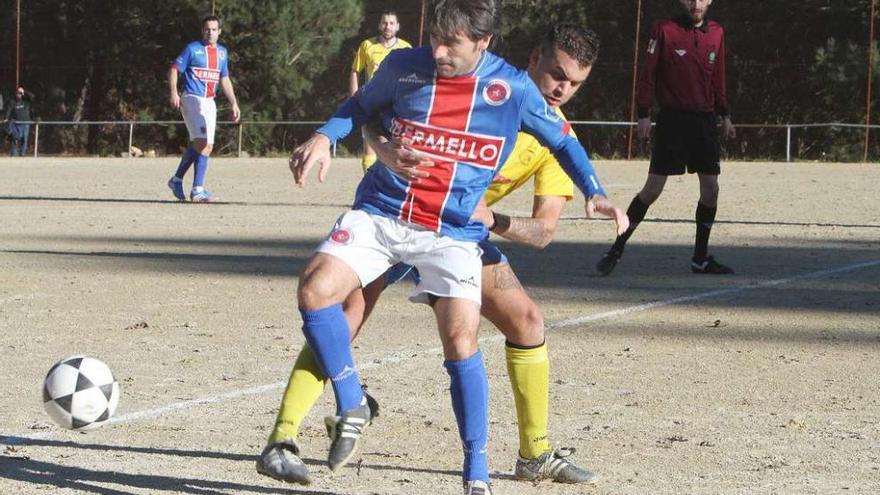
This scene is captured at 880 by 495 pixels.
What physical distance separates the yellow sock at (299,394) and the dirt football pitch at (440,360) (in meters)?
0.28

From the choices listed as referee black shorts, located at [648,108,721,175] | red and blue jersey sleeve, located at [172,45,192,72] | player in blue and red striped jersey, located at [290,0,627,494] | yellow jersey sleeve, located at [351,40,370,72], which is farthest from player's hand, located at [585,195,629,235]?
red and blue jersey sleeve, located at [172,45,192,72]

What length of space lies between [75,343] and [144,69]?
31315mm

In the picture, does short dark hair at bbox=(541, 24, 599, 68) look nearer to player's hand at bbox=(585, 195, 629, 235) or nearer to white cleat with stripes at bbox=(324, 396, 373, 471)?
player's hand at bbox=(585, 195, 629, 235)

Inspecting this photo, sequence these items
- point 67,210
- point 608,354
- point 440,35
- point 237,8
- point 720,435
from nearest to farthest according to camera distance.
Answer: point 440,35 → point 720,435 → point 608,354 → point 67,210 → point 237,8

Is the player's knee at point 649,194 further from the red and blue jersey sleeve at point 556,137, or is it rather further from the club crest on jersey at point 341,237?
the club crest on jersey at point 341,237

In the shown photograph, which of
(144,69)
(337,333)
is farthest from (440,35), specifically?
(144,69)

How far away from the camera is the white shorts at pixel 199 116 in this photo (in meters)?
16.4

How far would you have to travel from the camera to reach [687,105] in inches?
401

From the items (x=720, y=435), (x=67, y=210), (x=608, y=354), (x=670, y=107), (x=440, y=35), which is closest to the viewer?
(x=440, y=35)

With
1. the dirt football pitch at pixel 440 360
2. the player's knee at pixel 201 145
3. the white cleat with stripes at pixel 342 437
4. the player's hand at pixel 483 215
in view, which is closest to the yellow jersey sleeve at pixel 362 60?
the dirt football pitch at pixel 440 360

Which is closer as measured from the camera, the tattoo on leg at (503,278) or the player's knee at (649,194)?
the tattoo on leg at (503,278)

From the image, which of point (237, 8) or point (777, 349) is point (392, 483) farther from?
point (237, 8)

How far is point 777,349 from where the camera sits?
24.0ft

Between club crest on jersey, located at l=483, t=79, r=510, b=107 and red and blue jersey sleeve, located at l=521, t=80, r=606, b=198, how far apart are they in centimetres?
8
